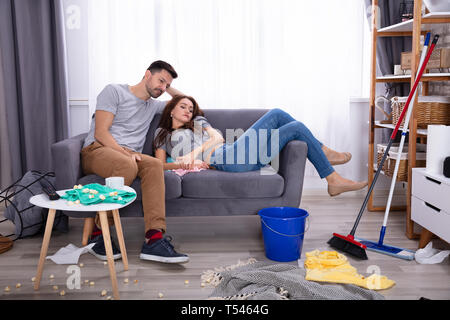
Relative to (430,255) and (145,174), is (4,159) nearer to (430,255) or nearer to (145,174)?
(145,174)

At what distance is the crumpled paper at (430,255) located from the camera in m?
2.25

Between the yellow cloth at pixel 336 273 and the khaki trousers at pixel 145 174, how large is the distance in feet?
2.61

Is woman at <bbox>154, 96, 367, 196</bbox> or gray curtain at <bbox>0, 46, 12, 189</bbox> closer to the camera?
woman at <bbox>154, 96, 367, 196</bbox>

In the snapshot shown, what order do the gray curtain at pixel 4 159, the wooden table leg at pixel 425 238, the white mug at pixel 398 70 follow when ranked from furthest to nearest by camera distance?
the gray curtain at pixel 4 159, the white mug at pixel 398 70, the wooden table leg at pixel 425 238

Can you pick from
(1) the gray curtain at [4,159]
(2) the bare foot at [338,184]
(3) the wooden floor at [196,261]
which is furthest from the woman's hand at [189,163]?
(1) the gray curtain at [4,159]

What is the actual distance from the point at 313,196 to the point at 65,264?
7.05ft

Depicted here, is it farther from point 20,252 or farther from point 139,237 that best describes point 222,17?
point 20,252

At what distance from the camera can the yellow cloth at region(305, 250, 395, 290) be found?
196 centimetres

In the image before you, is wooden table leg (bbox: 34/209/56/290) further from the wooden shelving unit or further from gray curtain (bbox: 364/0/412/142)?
gray curtain (bbox: 364/0/412/142)

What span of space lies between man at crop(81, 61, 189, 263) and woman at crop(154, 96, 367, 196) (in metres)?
0.15

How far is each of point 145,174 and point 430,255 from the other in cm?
156

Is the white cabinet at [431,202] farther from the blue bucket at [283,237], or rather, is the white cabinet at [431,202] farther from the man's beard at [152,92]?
the man's beard at [152,92]

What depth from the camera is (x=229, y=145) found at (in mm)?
2838

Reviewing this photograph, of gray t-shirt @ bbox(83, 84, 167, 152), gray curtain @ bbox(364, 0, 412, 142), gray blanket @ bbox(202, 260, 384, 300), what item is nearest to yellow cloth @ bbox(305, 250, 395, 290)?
gray blanket @ bbox(202, 260, 384, 300)
